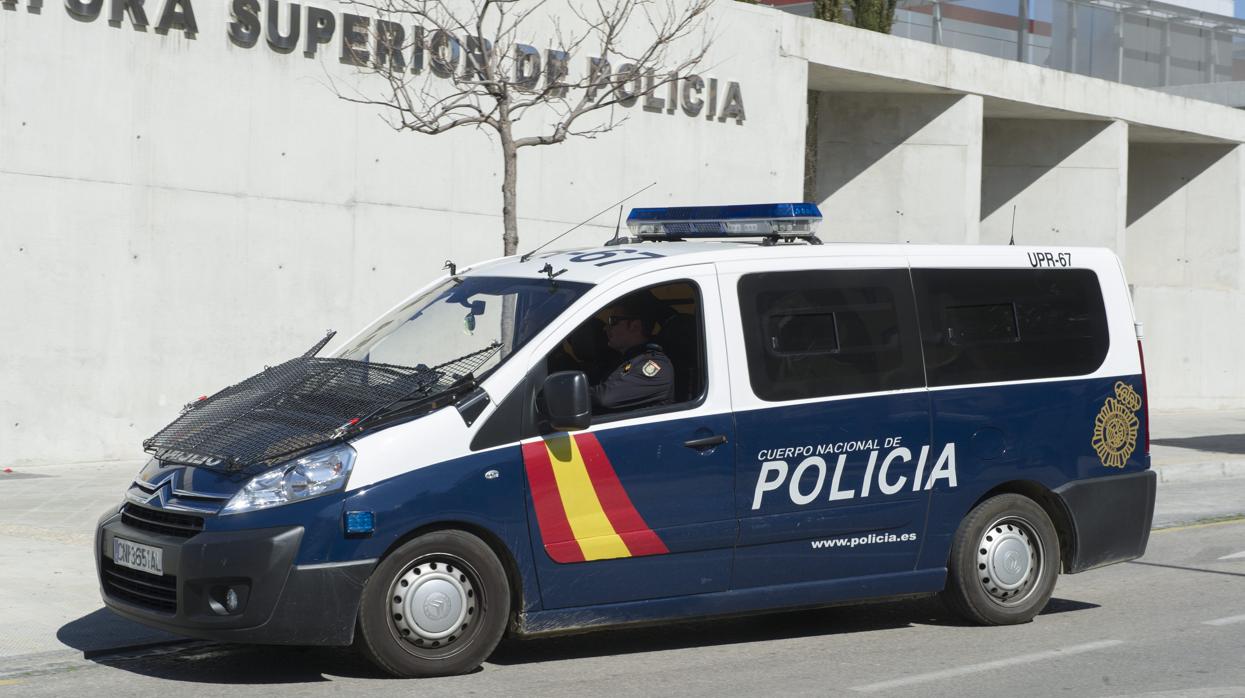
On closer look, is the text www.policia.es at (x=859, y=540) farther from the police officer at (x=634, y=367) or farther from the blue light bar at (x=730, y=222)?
the blue light bar at (x=730, y=222)

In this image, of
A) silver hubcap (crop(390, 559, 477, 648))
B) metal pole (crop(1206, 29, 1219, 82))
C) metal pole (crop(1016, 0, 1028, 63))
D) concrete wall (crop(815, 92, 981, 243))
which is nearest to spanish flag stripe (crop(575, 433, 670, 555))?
silver hubcap (crop(390, 559, 477, 648))

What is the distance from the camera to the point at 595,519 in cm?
690

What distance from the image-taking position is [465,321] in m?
7.43

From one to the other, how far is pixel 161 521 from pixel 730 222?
10.7ft

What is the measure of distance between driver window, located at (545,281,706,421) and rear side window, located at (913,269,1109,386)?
4.46 feet

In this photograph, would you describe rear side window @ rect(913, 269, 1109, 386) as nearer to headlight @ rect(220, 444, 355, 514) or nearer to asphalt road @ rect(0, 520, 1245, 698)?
asphalt road @ rect(0, 520, 1245, 698)

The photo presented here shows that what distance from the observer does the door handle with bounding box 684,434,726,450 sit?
280 inches

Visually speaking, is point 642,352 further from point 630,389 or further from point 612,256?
point 612,256

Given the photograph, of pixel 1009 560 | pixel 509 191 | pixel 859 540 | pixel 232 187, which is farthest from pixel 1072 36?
pixel 859 540

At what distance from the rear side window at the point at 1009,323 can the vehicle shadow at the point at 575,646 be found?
4.64 ft

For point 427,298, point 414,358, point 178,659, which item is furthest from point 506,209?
point 178,659

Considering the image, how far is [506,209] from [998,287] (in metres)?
4.55

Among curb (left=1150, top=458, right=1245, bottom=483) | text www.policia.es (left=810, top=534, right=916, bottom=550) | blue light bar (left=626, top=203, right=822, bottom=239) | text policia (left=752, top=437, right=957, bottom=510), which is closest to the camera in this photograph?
text policia (left=752, top=437, right=957, bottom=510)

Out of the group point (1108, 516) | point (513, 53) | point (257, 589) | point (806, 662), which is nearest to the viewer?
point (257, 589)
